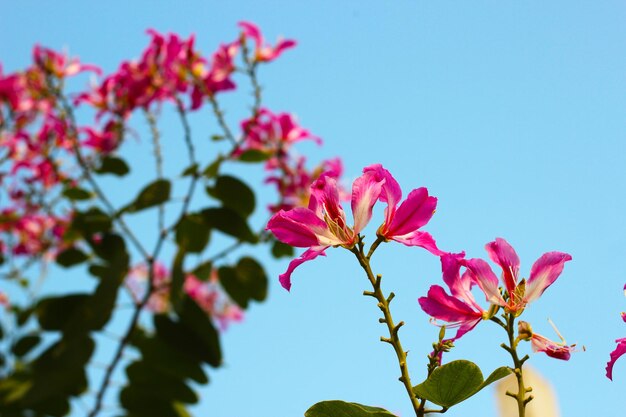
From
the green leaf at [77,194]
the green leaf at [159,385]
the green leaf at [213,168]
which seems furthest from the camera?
the green leaf at [77,194]

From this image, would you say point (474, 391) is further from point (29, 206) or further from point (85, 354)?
point (29, 206)

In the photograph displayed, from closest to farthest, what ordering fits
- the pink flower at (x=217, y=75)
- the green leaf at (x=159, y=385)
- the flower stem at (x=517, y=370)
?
the flower stem at (x=517, y=370)
the green leaf at (x=159, y=385)
the pink flower at (x=217, y=75)

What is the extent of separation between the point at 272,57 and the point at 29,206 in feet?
5.22

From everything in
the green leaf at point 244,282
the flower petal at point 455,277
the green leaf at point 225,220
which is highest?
the green leaf at point 225,220

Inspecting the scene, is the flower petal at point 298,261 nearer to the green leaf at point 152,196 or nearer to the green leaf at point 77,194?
the green leaf at point 152,196

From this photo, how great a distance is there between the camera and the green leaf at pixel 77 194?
2.13 meters

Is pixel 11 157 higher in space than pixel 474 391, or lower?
higher

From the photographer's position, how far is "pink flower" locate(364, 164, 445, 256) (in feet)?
2.08

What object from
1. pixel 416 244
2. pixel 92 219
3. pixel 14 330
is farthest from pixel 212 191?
pixel 416 244

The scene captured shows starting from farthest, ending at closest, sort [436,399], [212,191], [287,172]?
[287,172] < [212,191] < [436,399]

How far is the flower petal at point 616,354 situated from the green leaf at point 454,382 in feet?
0.35

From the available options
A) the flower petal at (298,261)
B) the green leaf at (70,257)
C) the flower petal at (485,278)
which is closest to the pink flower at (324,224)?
the flower petal at (298,261)

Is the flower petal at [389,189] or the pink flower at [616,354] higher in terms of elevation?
the flower petal at [389,189]

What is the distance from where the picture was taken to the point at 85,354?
1552 mm
